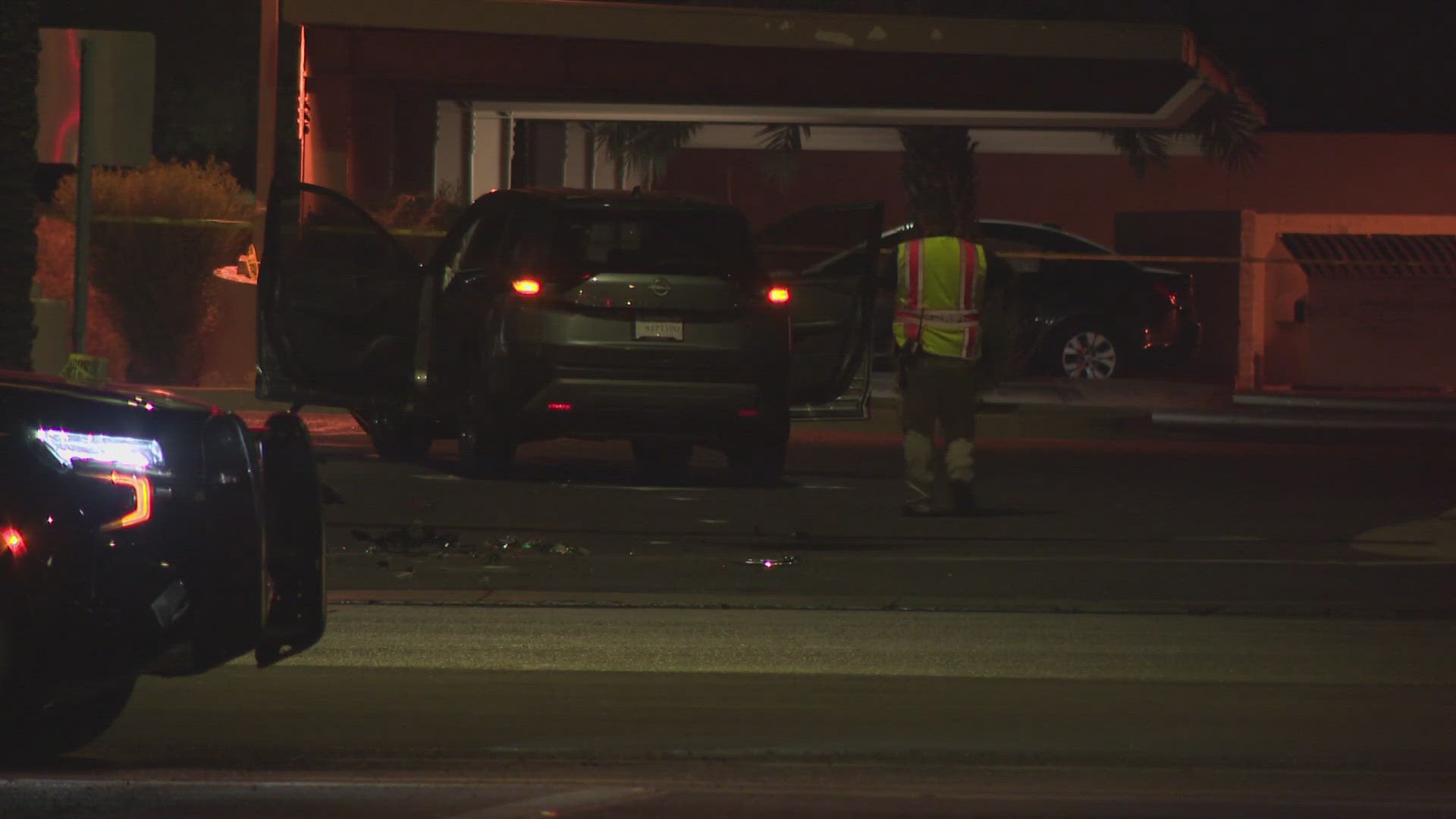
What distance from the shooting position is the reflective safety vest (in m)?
13.9

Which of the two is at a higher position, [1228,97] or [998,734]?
[1228,97]

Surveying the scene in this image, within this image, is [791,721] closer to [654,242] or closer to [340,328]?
Answer: [654,242]

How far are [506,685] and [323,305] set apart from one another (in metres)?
6.96

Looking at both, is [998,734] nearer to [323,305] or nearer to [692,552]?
[692,552]

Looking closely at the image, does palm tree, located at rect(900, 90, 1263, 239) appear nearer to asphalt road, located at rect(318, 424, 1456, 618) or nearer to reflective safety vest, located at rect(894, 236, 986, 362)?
asphalt road, located at rect(318, 424, 1456, 618)

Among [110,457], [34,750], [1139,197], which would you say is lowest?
[34,750]

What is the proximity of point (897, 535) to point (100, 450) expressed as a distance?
7.02 m

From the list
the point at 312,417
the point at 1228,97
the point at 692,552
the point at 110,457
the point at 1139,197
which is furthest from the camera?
the point at 1139,197

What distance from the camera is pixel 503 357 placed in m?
14.3

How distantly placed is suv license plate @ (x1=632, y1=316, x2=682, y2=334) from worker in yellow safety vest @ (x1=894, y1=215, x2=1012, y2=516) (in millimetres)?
1359

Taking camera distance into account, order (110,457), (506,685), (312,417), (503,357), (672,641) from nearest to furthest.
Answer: (110,457)
(506,685)
(672,641)
(503,357)
(312,417)

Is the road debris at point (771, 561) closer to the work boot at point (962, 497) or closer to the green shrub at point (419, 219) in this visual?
the work boot at point (962, 497)

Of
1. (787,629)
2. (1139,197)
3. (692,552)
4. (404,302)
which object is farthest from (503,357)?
(1139,197)

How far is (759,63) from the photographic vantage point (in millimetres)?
27484
